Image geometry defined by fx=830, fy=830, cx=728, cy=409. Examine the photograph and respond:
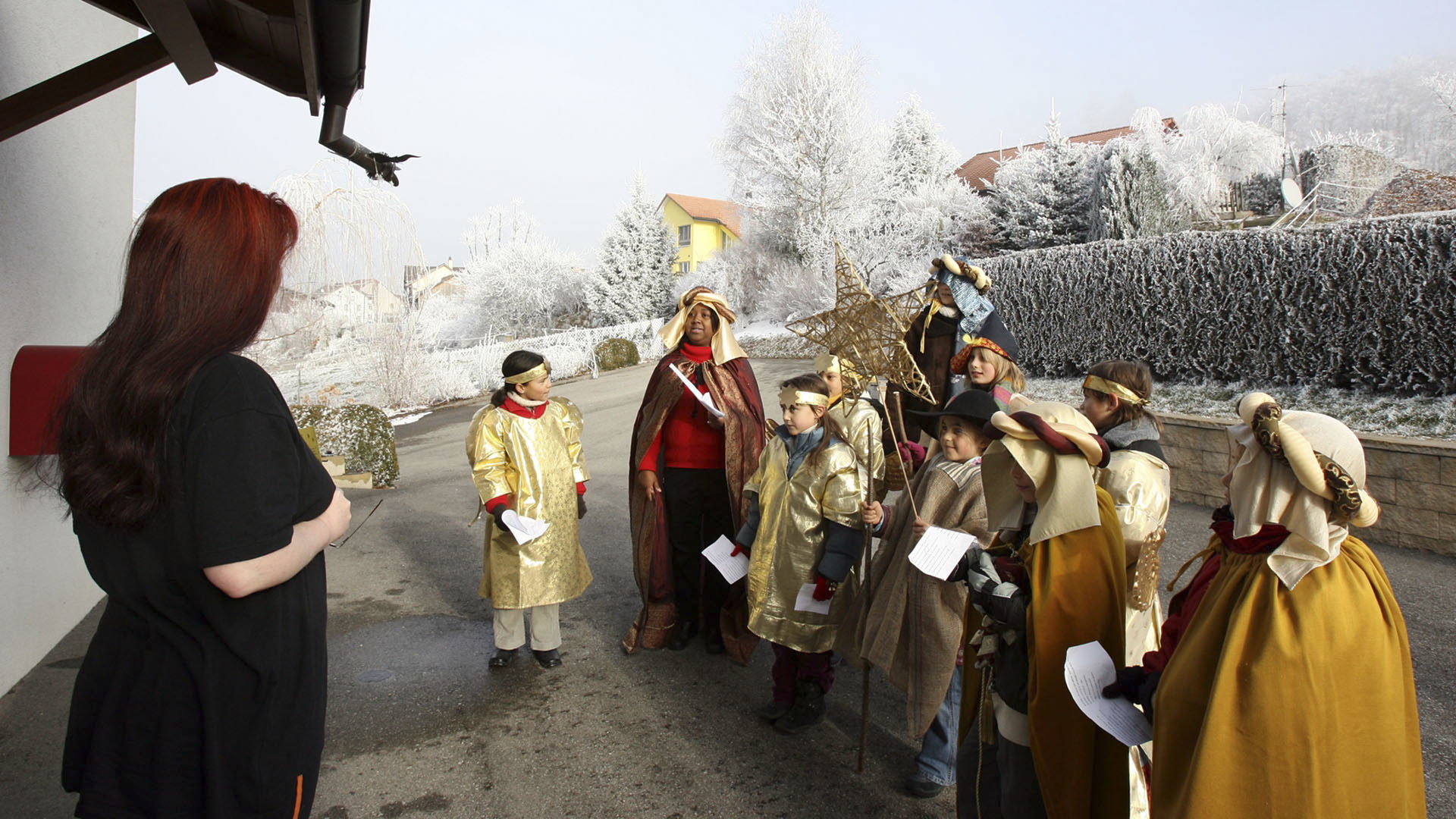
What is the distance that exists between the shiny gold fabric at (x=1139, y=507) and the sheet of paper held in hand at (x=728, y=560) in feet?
5.75

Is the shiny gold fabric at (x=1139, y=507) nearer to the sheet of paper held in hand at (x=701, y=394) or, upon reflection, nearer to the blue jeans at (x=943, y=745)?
the blue jeans at (x=943, y=745)

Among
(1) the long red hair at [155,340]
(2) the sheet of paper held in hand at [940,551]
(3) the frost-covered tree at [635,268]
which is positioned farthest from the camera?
(3) the frost-covered tree at [635,268]

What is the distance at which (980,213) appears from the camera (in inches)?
880

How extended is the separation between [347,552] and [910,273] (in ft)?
56.9

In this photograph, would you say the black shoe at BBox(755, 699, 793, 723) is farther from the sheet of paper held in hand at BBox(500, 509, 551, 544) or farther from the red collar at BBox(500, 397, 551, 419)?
the red collar at BBox(500, 397, 551, 419)

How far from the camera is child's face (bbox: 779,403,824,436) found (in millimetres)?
3805

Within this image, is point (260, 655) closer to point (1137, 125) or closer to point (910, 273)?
point (910, 273)

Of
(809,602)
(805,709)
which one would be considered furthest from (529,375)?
(805,709)

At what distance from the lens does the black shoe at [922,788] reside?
10.7 feet

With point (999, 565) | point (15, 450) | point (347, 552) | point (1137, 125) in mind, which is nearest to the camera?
point (999, 565)

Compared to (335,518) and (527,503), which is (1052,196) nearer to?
(527,503)

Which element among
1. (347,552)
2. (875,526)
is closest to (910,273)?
(347,552)

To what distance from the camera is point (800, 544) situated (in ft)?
12.4

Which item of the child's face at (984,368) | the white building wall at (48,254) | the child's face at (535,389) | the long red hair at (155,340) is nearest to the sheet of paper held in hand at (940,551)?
the child's face at (984,368)
